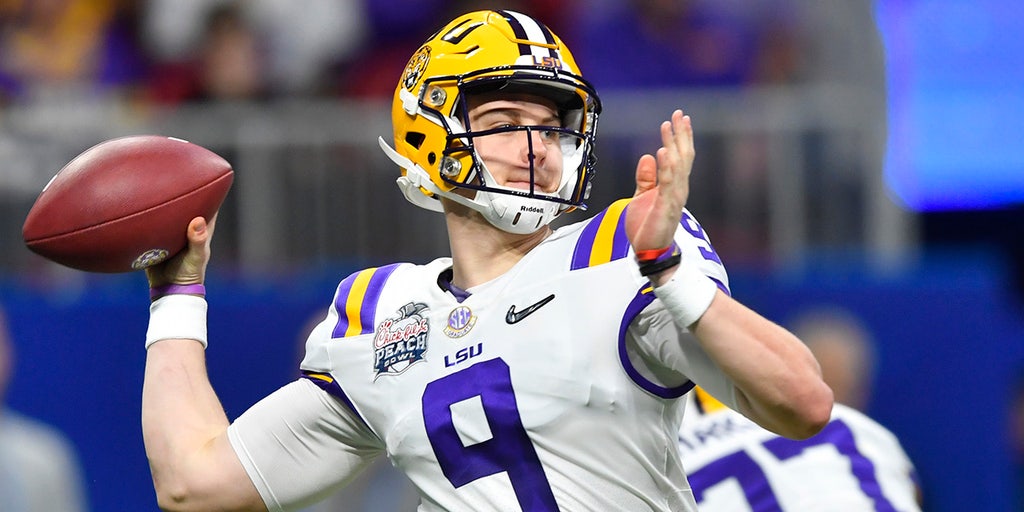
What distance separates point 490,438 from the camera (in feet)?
9.02

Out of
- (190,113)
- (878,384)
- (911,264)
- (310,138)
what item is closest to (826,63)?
(911,264)

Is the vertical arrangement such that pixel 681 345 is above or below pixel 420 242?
above

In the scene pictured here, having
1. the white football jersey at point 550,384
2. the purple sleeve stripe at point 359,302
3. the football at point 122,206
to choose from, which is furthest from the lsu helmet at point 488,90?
the football at point 122,206

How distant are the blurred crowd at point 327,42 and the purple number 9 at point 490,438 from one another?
13.9 ft

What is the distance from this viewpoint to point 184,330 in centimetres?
317

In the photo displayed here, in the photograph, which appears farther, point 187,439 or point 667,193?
point 187,439

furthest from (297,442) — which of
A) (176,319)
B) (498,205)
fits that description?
(498,205)

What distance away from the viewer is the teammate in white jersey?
243cm

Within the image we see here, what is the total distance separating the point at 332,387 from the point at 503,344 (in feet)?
1.58

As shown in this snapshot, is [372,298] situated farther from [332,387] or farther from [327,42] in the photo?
[327,42]

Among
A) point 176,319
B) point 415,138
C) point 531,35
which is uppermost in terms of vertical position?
point 531,35

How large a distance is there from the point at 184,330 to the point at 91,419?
325cm

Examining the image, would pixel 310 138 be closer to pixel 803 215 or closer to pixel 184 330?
pixel 803 215

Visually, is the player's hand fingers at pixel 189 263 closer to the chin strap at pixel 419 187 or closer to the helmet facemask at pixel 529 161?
the chin strap at pixel 419 187
